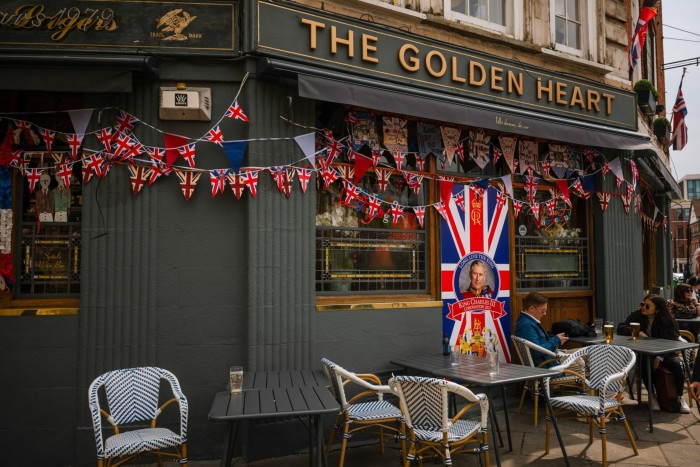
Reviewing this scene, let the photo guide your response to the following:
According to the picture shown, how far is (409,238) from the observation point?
6.83 m

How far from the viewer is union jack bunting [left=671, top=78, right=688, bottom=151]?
41.0 ft

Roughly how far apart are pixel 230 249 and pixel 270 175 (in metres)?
0.84

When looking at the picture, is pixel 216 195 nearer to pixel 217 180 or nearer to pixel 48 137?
pixel 217 180

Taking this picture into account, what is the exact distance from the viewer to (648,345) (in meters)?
6.74

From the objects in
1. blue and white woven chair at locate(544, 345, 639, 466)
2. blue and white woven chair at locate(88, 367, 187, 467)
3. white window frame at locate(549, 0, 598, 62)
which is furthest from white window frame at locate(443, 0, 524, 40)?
blue and white woven chair at locate(88, 367, 187, 467)

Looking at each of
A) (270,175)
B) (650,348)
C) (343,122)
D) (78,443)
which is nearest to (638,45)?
(650,348)

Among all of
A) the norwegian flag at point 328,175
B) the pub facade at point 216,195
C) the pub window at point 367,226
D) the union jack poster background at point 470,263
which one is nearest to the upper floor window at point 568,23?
the pub facade at point 216,195

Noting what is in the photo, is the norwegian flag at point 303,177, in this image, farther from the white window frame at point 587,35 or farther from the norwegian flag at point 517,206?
the white window frame at point 587,35

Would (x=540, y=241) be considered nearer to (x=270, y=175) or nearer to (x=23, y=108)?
(x=270, y=175)

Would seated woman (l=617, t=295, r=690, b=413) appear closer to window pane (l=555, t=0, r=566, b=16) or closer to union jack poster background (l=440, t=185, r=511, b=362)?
union jack poster background (l=440, t=185, r=511, b=362)

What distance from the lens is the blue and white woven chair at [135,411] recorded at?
4227 millimetres

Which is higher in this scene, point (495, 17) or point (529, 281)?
point (495, 17)

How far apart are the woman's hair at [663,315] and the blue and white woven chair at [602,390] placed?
1.77m

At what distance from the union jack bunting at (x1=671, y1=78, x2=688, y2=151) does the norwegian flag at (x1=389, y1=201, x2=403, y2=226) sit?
9005 mm
